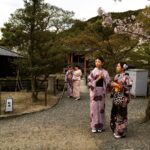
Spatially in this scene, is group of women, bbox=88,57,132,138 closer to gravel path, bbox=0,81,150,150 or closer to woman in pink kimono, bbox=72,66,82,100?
gravel path, bbox=0,81,150,150

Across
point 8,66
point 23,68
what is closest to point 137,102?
point 23,68

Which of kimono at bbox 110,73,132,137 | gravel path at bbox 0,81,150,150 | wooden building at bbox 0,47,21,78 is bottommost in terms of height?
gravel path at bbox 0,81,150,150

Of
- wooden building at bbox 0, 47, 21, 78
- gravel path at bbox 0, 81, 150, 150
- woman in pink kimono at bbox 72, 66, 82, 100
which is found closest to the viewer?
gravel path at bbox 0, 81, 150, 150

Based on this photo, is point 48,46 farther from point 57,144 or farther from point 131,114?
point 57,144

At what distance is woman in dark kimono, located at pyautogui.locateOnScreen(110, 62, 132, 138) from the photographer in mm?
8761

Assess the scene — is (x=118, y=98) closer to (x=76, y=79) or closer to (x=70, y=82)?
(x=76, y=79)

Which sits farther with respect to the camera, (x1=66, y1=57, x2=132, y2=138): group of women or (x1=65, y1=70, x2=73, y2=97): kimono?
(x1=65, y1=70, x2=73, y2=97): kimono

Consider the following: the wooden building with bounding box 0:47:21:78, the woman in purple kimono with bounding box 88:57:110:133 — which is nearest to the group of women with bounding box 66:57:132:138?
the woman in purple kimono with bounding box 88:57:110:133

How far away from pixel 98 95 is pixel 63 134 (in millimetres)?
1319

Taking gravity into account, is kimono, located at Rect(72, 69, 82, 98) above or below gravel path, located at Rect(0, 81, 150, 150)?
above

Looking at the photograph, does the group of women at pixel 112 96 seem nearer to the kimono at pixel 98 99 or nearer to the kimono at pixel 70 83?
the kimono at pixel 98 99

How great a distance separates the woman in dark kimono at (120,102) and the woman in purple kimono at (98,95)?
36cm

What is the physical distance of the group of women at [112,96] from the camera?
29.0 feet

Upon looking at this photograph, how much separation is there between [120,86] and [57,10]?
2801 cm
